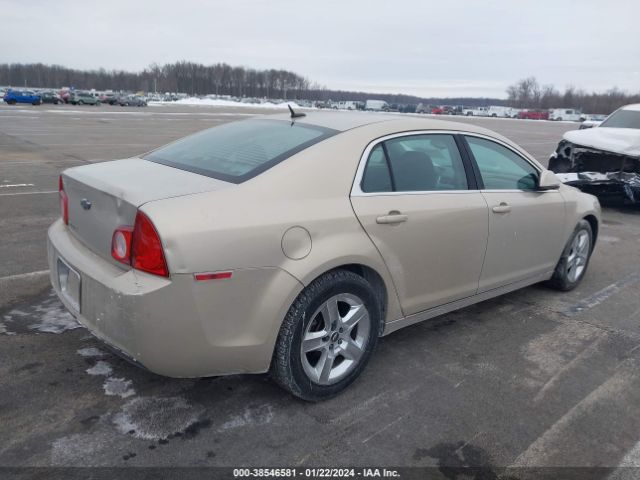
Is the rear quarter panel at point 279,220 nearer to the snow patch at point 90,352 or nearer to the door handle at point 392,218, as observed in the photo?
the door handle at point 392,218

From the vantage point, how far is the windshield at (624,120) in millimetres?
9812

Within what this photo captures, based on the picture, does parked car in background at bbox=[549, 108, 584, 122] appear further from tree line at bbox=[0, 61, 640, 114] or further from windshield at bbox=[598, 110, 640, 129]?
windshield at bbox=[598, 110, 640, 129]

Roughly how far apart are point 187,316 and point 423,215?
5.32 feet

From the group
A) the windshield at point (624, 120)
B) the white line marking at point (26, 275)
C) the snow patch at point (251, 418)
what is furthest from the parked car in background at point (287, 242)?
the windshield at point (624, 120)

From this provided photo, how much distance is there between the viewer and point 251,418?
2889 millimetres

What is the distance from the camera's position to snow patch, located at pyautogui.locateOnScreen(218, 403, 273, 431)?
282cm

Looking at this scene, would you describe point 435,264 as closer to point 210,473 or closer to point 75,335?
point 210,473

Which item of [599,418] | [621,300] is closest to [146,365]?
[599,418]

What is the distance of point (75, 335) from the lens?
12.1 ft

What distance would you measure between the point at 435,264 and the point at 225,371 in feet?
5.09

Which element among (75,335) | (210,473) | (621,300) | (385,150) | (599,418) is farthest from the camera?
(621,300)

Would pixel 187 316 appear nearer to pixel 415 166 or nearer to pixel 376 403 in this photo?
pixel 376 403

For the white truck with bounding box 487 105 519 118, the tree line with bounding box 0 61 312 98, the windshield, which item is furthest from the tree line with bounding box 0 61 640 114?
the windshield

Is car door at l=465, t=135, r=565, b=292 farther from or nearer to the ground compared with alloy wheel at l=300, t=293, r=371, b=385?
farther from the ground
